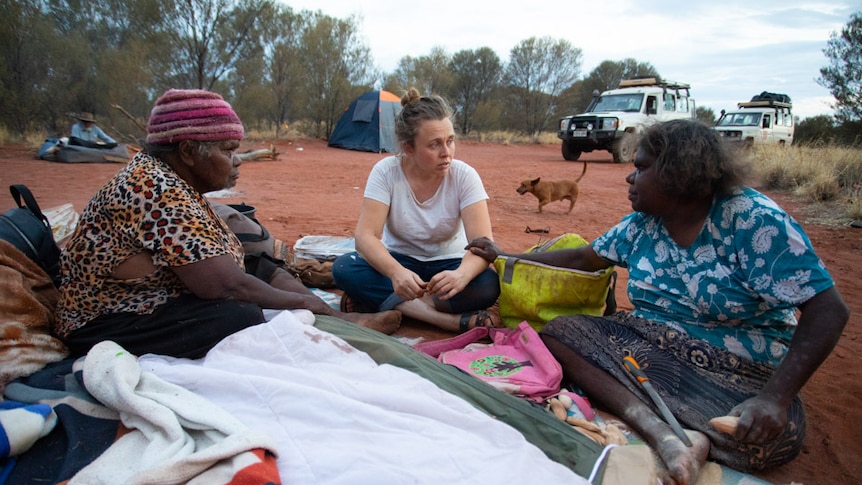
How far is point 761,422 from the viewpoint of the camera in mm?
1707

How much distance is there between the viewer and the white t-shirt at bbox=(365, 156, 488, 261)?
9.71 feet

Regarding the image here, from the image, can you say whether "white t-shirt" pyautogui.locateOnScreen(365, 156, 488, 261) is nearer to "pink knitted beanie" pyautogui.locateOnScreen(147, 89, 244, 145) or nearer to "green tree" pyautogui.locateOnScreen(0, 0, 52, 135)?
"pink knitted beanie" pyautogui.locateOnScreen(147, 89, 244, 145)

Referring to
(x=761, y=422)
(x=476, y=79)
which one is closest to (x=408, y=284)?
(x=761, y=422)

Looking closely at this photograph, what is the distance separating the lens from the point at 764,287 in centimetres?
187

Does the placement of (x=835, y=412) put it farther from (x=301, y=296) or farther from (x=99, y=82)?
(x=99, y=82)

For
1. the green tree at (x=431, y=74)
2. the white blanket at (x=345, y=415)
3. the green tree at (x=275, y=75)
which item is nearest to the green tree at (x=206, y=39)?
the green tree at (x=275, y=75)

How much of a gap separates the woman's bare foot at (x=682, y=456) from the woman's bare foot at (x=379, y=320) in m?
1.44

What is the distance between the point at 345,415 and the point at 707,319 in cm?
148

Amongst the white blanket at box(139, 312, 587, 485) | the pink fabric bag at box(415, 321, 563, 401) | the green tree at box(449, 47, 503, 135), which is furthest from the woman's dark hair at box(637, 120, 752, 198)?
the green tree at box(449, 47, 503, 135)

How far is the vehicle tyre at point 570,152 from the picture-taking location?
15.9 meters

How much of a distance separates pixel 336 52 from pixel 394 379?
2011 centimetres

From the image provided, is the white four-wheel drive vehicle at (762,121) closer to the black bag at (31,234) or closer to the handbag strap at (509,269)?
the handbag strap at (509,269)

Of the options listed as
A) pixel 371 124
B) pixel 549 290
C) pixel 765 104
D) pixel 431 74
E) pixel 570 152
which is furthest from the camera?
pixel 431 74

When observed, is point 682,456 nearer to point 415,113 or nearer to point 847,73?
point 415,113
